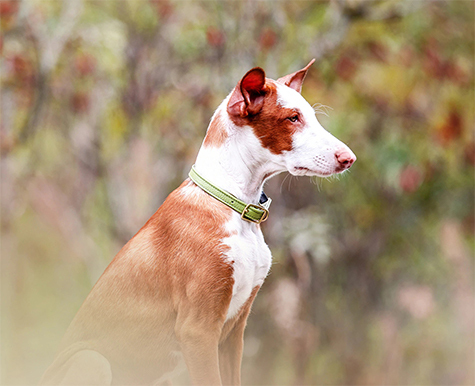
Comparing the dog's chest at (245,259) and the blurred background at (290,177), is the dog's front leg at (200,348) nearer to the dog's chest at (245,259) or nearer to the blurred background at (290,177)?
the dog's chest at (245,259)

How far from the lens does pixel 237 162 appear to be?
1.43 metres

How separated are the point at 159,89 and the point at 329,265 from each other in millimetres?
2165

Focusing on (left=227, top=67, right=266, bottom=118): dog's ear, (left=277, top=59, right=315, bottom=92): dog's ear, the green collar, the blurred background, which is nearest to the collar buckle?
the green collar

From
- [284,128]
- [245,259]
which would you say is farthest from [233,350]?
[284,128]

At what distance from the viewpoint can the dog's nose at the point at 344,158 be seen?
1.34m

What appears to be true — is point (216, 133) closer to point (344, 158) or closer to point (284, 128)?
point (284, 128)

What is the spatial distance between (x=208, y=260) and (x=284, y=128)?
1.32ft

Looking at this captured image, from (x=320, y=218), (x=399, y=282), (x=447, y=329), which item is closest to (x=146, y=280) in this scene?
(x=320, y=218)

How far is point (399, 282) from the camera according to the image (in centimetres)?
495

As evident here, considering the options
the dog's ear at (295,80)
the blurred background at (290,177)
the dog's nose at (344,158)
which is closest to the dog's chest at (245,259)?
the dog's nose at (344,158)

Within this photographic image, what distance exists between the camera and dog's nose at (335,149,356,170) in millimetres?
1336

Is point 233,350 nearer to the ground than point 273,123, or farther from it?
nearer to the ground

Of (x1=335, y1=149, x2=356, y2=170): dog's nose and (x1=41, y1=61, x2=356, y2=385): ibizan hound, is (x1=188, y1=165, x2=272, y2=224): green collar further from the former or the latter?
(x1=335, y1=149, x2=356, y2=170): dog's nose

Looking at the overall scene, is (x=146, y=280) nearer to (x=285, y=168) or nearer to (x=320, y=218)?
(x=285, y=168)
